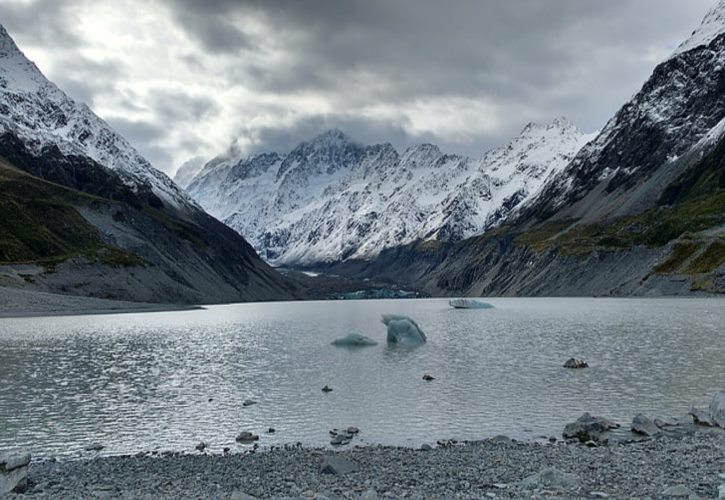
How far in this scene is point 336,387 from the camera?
44.8 m

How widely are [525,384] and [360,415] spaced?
1383 centimetres

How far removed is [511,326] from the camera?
98.9 meters

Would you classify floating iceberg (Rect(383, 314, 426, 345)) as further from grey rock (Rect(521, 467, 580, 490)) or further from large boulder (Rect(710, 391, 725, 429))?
grey rock (Rect(521, 467, 580, 490))

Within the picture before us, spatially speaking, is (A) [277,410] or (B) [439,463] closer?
(B) [439,463]

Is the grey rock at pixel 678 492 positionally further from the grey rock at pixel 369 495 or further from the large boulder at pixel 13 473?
the large boulder at pixel 13 473

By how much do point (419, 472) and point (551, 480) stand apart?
4930mm

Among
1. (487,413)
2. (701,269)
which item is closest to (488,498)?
(487,413)

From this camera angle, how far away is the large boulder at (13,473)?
2170cm

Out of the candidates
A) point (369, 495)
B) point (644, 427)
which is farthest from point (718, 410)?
point (369, 495)

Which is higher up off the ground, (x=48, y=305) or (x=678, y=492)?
(x=48, y=305)

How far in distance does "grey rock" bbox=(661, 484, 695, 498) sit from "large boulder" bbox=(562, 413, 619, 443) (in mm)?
8576

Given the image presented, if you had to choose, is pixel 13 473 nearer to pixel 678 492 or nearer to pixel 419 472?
pixel 419 472

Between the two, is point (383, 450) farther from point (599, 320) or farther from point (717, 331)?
point (599, 320)

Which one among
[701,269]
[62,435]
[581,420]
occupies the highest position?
[701,269]
